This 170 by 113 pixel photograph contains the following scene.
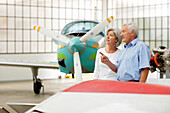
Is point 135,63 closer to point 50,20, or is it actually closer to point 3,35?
point 3,35

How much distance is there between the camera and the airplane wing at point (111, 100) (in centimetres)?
98

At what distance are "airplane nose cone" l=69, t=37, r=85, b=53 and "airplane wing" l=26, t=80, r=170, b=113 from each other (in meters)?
7.19

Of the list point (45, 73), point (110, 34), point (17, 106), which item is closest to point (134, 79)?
point (110, 34)

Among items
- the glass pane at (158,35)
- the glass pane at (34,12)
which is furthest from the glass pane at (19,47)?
the glass pane at (158,35)

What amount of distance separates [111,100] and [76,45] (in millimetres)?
7407

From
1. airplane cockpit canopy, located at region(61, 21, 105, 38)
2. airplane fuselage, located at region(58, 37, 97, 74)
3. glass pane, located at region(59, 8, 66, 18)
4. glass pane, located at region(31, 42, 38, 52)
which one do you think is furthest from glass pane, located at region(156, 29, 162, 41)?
airplane fuselage, located at region(58, 37, 97, 74)

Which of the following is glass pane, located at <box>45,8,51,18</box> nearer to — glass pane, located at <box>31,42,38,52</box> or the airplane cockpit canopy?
glass pane, located at <box>31,42,38,52</box>

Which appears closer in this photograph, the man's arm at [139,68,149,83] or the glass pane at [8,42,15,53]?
the man's arm at [139,68,149,83]

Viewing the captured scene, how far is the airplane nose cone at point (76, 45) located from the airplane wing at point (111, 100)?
7192 millimetres

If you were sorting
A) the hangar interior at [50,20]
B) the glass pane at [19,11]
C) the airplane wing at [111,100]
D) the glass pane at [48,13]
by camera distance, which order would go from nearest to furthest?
the airplane wing at [111,100], the hangar interior at [50,20], the glass pane at [19,11], the glass pane at [48,13]

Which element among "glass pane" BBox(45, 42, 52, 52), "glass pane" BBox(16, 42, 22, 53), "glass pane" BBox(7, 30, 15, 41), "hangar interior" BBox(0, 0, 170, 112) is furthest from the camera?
"glass pane" BBox(45, 42, 52, 52)

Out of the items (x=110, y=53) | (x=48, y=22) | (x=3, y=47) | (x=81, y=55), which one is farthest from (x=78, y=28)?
(x=48, y=22)

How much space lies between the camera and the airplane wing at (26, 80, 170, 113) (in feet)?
3.21

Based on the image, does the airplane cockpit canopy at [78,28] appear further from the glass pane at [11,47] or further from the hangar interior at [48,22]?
the glass pane at [11,47]
